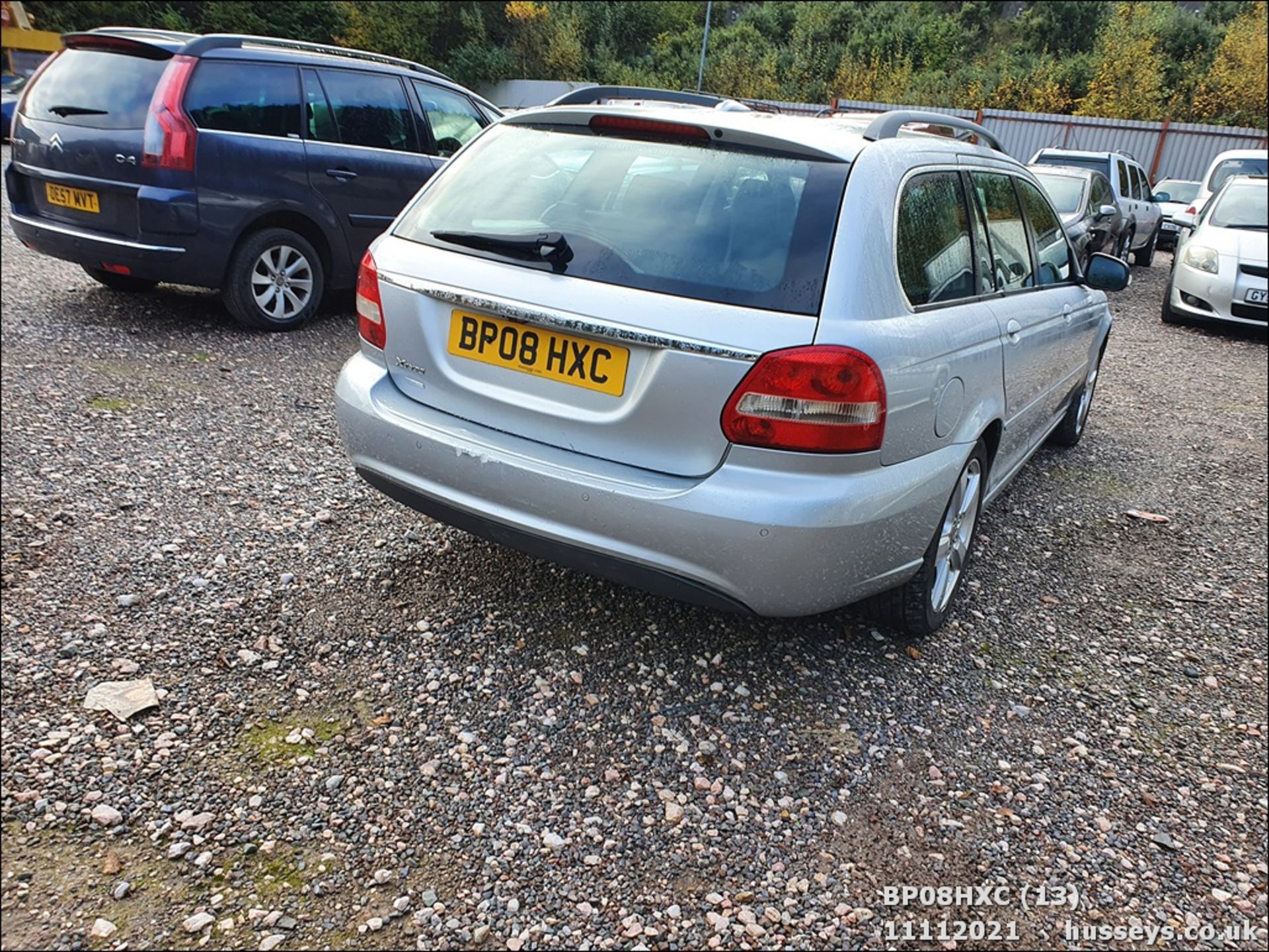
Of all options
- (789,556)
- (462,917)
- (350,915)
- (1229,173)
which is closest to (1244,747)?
(789,556)

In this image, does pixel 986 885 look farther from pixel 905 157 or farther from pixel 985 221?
pixel 985 221

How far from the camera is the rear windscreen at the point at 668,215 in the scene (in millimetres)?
Result: 2615

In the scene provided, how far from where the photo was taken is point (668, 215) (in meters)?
2.77

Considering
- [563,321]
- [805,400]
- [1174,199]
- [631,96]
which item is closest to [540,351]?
[563,321]

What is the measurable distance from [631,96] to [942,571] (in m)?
2.36

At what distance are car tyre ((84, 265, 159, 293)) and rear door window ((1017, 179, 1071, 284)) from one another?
5.64 meters

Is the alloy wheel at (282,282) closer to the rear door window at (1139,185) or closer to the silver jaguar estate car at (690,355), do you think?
the silver jaguar estate car at (690,355)

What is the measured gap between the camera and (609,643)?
10.4 ft

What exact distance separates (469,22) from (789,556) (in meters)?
38.3

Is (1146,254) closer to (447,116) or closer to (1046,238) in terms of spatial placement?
(447,116)

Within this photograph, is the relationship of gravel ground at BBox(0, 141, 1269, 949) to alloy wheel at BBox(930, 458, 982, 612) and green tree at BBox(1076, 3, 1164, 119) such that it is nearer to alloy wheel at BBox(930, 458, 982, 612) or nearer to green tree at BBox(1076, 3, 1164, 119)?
alloy wheel at BBox(930, 458, 982, 612)

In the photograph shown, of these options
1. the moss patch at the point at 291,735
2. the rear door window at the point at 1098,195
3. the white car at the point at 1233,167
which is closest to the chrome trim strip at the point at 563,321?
the moss patch at the point at 291,735

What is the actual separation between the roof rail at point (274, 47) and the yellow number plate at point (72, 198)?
107 centimetres

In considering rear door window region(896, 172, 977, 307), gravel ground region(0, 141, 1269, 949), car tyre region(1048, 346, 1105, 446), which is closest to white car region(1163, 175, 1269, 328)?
car tyre region(1048, 346, 1105, 446)
